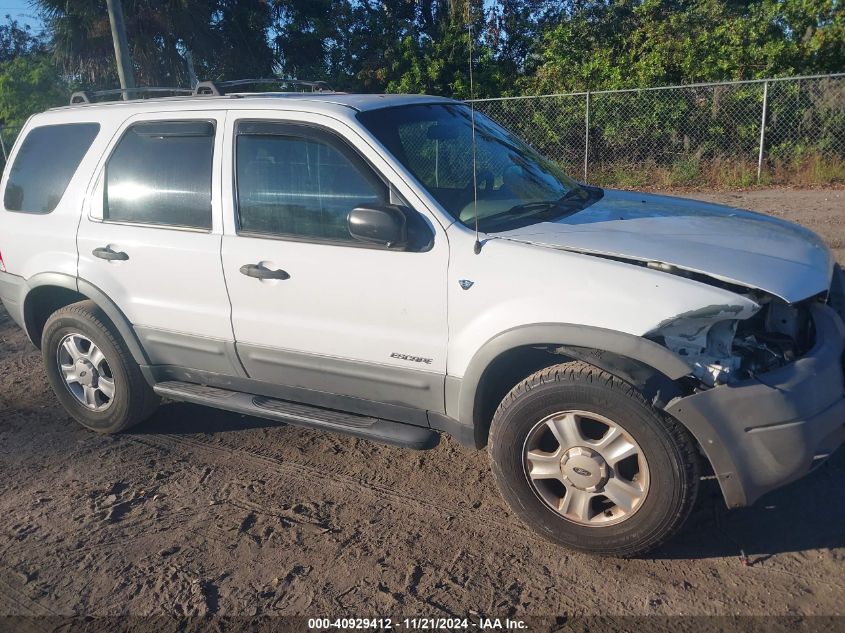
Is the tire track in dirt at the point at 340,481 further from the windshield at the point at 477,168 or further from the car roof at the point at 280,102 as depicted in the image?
the car roof at the point at 280,102

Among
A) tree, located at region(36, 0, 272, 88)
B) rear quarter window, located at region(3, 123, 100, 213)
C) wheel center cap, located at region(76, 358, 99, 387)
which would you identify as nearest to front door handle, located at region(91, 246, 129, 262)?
rear quarter window, located at region(3, 123, 100, 213)

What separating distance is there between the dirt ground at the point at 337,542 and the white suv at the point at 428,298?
27cm

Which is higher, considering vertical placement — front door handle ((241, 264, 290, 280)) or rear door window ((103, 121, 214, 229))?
rear door window ((103, 121, 214, 229))

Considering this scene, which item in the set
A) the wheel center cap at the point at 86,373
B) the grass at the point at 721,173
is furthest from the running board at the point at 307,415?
the grass at the point at 721,173

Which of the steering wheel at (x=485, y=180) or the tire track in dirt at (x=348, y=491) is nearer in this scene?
the tire track in dirt at (x=348, y=491)

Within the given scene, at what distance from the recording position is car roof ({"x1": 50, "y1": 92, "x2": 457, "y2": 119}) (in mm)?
3928

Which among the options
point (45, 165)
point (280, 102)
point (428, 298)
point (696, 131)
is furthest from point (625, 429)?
point (696, 131)

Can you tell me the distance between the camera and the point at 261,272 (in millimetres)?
3893

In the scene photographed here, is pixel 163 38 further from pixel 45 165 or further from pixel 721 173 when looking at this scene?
pixel 45 165

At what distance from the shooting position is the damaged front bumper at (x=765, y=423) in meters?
2.86

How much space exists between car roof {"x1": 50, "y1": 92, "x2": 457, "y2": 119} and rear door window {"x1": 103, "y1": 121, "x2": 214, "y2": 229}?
0.13m

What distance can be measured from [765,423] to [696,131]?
11.9 m

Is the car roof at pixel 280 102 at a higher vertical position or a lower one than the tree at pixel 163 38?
lower

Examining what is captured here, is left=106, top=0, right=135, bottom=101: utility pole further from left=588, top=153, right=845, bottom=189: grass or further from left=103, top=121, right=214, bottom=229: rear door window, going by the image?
left=588, top=153, right=845, bottom=189: grass
